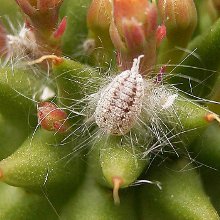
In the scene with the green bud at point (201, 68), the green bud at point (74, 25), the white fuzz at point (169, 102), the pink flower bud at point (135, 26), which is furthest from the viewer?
the green bud at point (74, 25)

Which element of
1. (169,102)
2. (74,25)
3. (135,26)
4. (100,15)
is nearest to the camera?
(135,26)

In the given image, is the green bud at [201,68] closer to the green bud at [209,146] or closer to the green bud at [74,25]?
the green bud at [209,146]

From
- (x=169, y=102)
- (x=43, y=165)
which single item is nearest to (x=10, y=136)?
(x=43, y=165)

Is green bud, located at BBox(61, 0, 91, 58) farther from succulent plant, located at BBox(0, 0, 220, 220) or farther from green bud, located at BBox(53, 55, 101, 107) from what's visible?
green bud, located at BBox(53, 55, 101, 107)

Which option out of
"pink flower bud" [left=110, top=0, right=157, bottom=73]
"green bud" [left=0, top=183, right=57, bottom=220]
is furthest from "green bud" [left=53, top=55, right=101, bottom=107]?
"green bud" [left=0, top=183, right=57, bottom=220]

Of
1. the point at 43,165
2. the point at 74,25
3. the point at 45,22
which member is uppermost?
the point at 45,22

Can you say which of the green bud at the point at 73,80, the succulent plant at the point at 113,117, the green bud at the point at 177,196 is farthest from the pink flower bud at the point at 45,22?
the green bud at the point at 177,196

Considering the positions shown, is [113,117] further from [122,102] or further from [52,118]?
[52,118]
